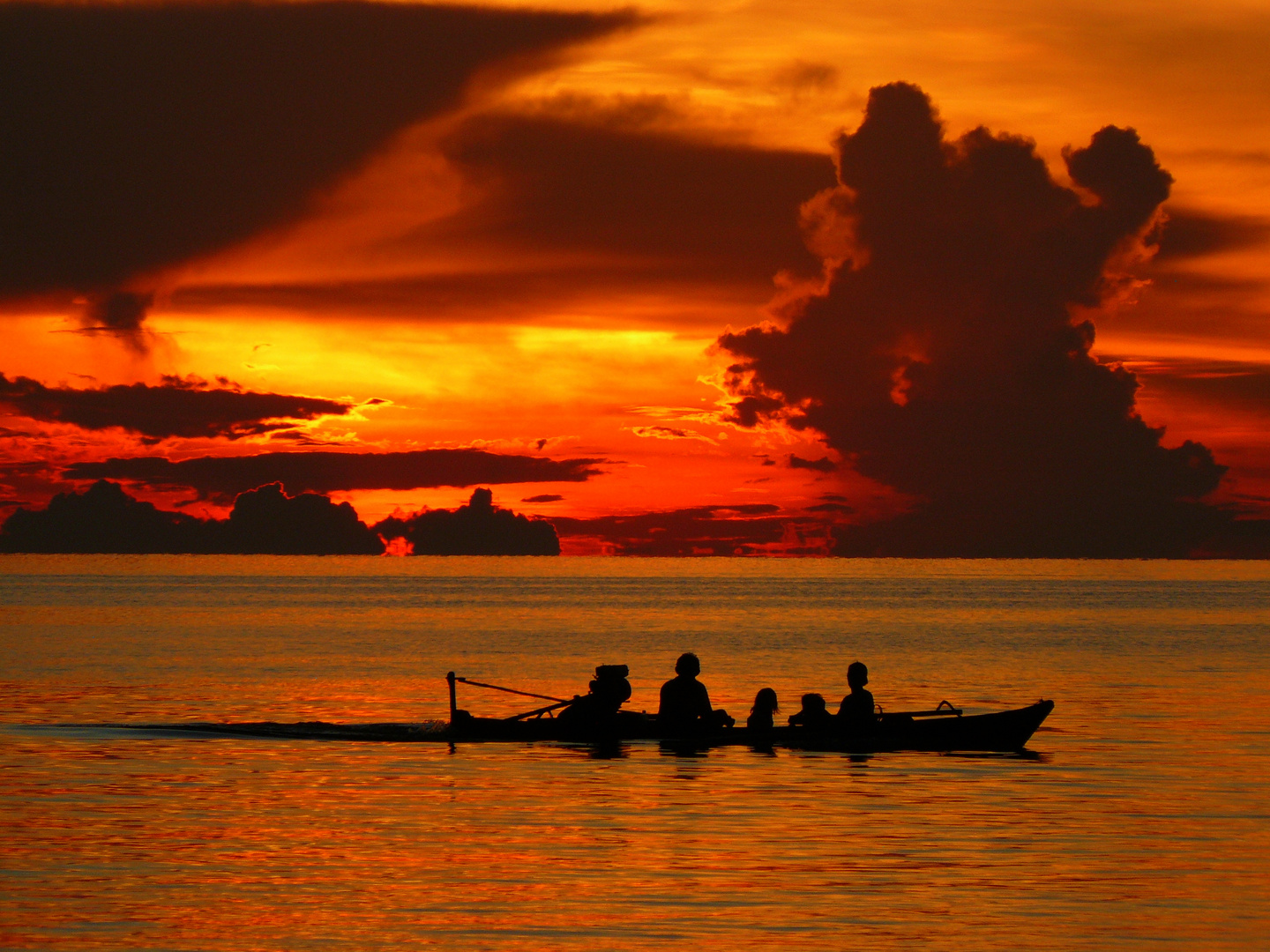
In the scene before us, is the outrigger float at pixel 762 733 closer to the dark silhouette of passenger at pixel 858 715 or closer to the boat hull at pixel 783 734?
the boat hull at pixel 783 734

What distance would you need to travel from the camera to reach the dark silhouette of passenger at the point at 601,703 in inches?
1517

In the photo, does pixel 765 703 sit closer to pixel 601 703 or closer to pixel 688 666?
pixel 688 666

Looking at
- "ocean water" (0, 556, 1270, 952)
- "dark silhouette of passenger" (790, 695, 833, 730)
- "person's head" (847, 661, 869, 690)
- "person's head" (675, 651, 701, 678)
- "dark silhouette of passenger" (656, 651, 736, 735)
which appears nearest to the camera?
"ocean water" (0, 556, 1270, 952)

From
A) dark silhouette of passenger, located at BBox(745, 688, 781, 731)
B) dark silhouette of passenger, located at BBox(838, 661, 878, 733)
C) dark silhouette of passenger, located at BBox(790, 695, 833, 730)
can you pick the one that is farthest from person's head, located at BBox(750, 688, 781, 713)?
dark silhouette of passenger, located at BBox(838, 661, 878, 733)

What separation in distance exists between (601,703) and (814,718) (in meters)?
5.05

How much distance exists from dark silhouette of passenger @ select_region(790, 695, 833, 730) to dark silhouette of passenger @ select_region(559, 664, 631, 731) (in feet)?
13.6

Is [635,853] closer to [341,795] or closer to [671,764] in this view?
[341,795]

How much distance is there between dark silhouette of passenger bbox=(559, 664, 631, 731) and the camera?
38.5m

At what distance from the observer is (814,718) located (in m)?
38.3

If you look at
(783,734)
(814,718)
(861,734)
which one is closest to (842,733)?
(861,734)

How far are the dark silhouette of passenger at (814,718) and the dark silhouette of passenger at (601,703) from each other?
414cm

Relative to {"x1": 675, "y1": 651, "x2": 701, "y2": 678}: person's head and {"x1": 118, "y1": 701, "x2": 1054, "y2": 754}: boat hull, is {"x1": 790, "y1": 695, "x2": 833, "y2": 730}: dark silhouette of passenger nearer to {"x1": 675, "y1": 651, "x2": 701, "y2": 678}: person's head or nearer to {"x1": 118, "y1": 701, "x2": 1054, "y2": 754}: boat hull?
{"x1": 118, "y1": 701, "x2": 1054, "y2": 754}: boat hull

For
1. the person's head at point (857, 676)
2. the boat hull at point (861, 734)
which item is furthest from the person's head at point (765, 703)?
the person's head at point (857, 676)

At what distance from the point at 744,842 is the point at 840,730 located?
39.2ft
